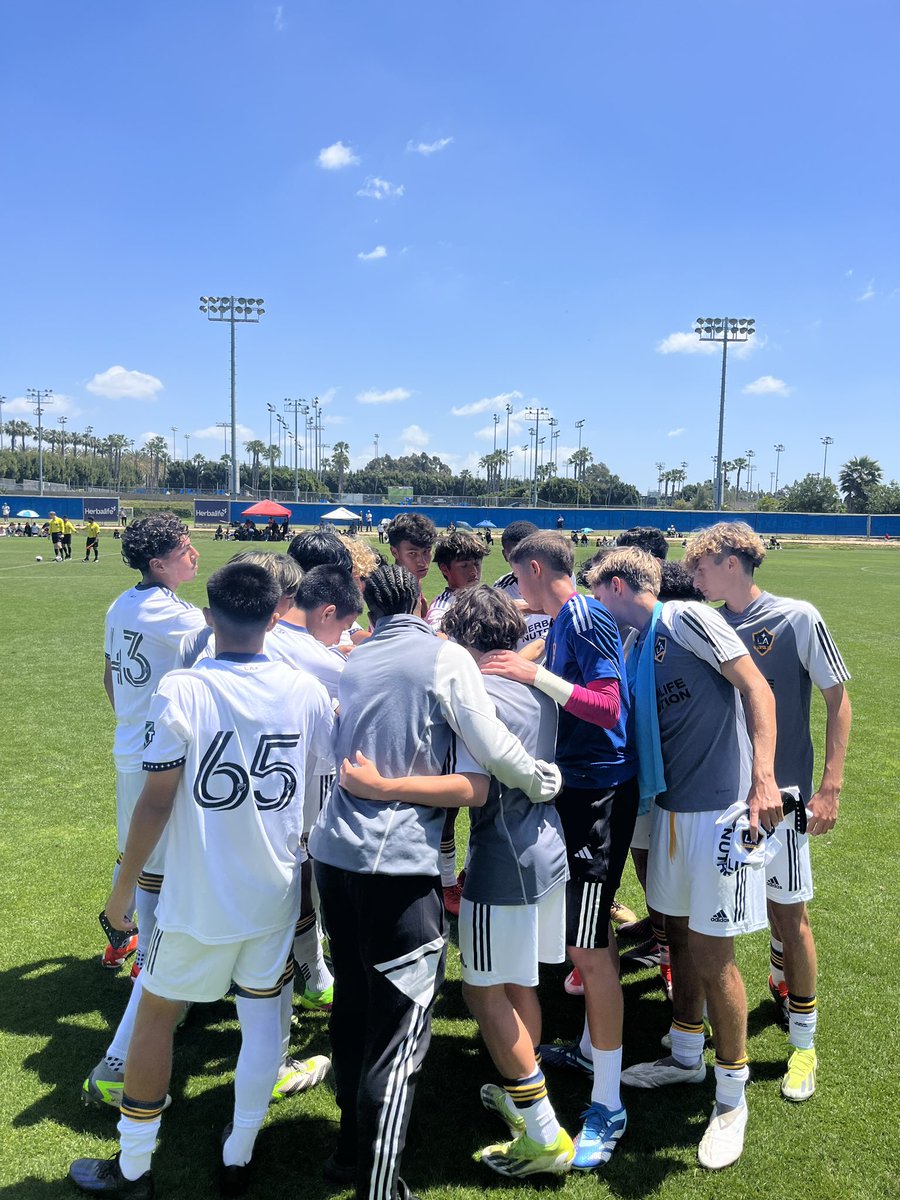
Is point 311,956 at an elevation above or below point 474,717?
below

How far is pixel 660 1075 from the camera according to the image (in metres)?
3.41

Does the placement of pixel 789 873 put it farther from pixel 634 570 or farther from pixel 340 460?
pixel 340 460

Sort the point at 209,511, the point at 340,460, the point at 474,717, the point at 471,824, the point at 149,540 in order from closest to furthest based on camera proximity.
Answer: the point at 474,717 < the point at 471,824 < the point at 149,540 < the point at 209,511 < the point at 340,460

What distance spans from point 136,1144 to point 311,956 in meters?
1.25

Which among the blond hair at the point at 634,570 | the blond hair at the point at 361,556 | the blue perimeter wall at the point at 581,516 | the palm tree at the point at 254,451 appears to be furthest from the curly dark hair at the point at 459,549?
the palm tree at the point at 254,451

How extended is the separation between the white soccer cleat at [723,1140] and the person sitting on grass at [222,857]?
165 centimetres

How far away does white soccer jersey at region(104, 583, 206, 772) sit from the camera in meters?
3.74

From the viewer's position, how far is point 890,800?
6934mm

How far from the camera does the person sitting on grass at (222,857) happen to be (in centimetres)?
256

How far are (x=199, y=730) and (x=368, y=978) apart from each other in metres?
0.98

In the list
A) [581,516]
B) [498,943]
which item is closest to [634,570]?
[498,943]

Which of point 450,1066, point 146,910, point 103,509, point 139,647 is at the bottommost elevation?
point 450,1066

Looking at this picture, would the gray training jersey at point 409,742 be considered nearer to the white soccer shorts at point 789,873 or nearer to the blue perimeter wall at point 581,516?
the white soccer shorts at point 789,873

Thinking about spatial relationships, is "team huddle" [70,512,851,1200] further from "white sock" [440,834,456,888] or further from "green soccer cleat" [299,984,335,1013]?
"white sock" [440,834,456,888]
